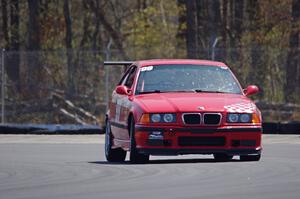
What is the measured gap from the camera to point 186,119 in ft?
51.4

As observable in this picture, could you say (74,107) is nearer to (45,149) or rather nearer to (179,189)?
(45,149)

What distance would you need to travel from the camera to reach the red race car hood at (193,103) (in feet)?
51.6

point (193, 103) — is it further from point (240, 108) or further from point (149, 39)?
point (149, 39)

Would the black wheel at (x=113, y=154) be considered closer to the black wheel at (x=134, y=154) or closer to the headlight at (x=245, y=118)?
the black wheel at (x=134, y=154)

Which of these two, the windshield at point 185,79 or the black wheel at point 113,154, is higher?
the windshield at point 185,79

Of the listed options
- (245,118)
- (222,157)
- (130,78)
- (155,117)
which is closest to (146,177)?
(155,117)

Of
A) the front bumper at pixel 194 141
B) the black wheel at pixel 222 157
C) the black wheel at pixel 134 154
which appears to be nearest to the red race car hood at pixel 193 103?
the front bumper at pixel 194 141

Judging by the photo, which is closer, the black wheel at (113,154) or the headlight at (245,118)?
the headlight at (245,118)

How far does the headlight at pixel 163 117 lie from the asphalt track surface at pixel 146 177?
1.96 ft

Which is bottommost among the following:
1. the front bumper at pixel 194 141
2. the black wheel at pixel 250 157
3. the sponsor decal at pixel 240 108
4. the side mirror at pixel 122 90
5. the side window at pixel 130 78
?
the black wheel at pixel 250 157

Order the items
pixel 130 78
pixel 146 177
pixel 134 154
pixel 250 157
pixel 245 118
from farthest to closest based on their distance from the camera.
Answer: pixel 130 78
pixel 250 157
pixel 134 154
pixel 245 118
pixel 146 177

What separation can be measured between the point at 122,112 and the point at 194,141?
67.0 inches

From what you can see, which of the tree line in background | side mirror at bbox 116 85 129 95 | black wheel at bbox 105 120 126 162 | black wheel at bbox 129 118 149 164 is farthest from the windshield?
the tree line in background

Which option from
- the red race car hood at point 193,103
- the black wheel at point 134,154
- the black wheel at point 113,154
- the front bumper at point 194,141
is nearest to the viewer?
the front bumper at point 194,141
